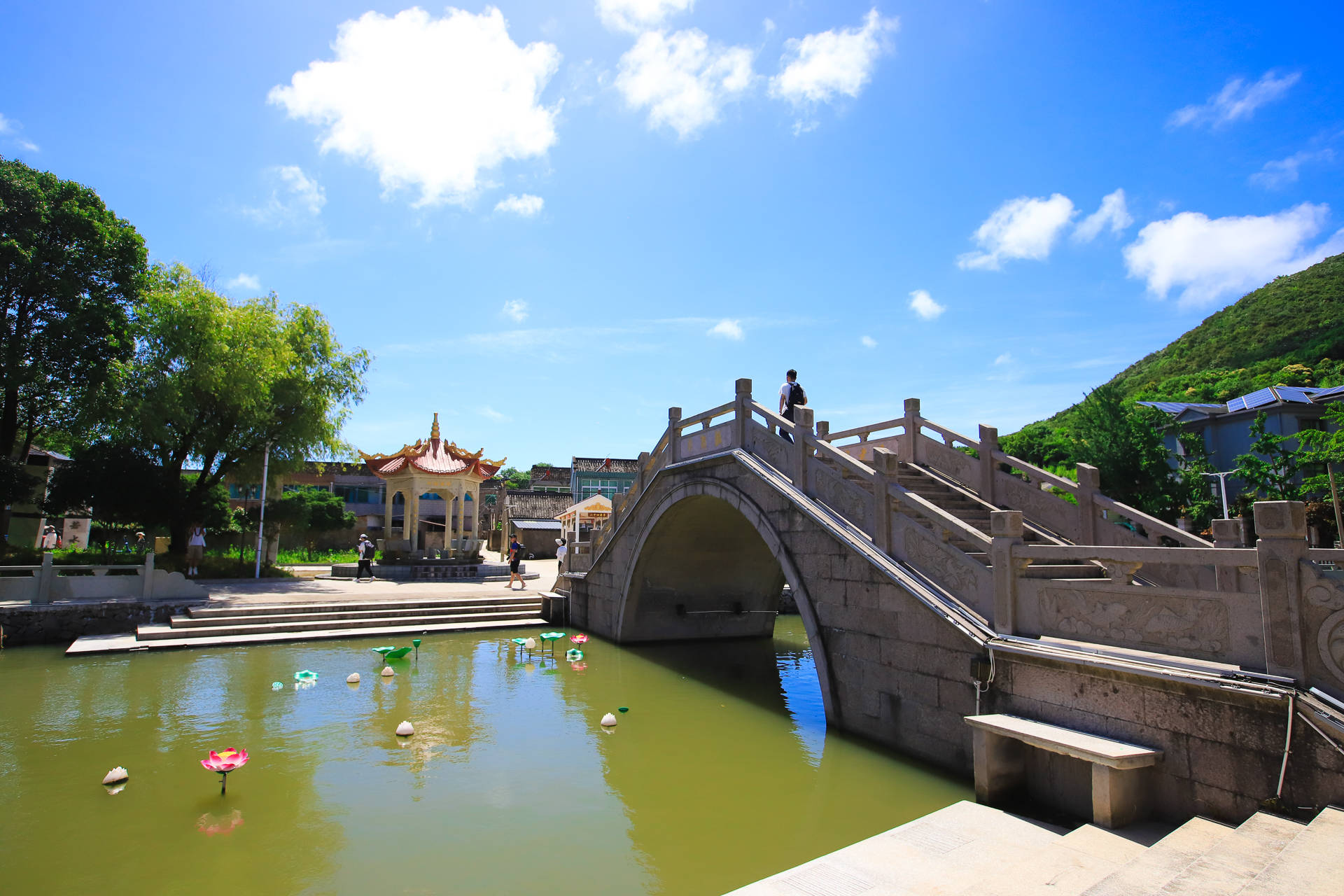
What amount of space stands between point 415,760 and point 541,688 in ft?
10.1

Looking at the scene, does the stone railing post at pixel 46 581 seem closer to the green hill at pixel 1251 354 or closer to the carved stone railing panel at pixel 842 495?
the carved stone railing panel at pixel 842 495

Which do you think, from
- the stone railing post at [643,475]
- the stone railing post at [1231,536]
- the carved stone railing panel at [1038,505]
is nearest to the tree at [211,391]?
the stone railing post at [643,475]

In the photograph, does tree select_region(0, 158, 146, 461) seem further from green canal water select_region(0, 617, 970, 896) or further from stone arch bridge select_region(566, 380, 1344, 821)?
stone arch bridge select_region(566, 380, 1344, 821)

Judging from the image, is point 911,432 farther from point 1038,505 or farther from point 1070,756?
point 1070,756

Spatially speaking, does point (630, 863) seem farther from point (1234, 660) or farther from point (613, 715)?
point (1234, 660)

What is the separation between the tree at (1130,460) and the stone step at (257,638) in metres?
15.2

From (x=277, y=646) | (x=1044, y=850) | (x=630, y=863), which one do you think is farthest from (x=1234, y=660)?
(x=277, y=646)

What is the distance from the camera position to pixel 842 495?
24.9 ft

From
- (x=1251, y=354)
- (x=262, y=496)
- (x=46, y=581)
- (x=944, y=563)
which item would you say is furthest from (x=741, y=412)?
(x=1251, y=354)

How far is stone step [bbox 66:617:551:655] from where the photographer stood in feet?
35.7

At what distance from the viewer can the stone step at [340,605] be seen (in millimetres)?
12625

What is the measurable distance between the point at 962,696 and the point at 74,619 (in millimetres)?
13988

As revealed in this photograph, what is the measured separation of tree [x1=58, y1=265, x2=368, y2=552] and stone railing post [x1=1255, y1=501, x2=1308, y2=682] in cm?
1914

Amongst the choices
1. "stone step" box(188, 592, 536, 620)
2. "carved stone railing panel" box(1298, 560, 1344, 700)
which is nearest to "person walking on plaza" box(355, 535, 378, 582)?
"stone step" box(188, 592, 536, 620)
